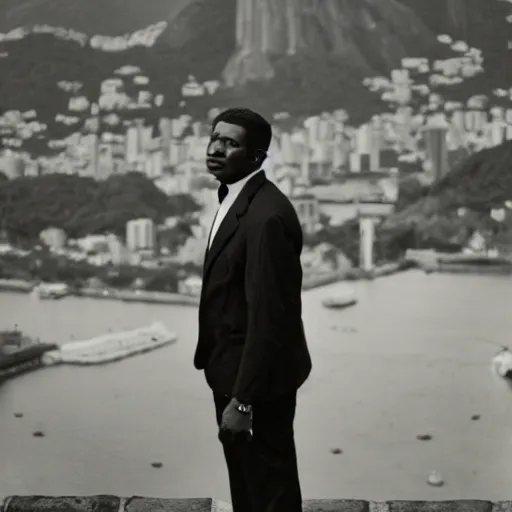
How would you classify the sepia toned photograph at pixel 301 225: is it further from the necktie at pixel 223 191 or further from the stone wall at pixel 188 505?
the necktie at pixel 223 191

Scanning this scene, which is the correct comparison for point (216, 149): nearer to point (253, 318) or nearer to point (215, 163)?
point (215, 163)

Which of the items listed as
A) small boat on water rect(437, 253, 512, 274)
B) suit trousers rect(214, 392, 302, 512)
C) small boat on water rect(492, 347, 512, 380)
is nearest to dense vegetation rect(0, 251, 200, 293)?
small boat on water rect(437, 253, 512, 274)

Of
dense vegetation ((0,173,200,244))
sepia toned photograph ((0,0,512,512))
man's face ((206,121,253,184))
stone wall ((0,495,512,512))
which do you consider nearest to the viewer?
man's face ((206,121,253,184))

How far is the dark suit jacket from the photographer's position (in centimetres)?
147

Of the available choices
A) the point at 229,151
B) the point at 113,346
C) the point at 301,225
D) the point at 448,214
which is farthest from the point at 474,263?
the point at 229,151

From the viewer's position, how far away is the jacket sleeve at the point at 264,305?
1.46m

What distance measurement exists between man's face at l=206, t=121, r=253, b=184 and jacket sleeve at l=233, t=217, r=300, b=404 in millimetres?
170

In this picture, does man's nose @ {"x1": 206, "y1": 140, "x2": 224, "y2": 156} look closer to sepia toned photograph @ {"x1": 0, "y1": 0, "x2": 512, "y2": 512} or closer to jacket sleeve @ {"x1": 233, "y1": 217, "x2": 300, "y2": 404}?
jacket sleeve @ {"x1": 233, "y1": 217, "x2": 300, "y2": 404}

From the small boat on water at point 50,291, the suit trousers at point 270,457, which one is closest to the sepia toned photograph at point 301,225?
the small boat on water at point 50,291

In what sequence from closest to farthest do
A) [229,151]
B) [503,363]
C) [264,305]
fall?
[264,305], [229,151], [503,363]

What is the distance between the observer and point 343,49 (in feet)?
9.98

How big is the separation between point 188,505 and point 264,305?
1.33m

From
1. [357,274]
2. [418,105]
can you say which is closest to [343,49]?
[418,105]

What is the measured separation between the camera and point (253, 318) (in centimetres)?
147
